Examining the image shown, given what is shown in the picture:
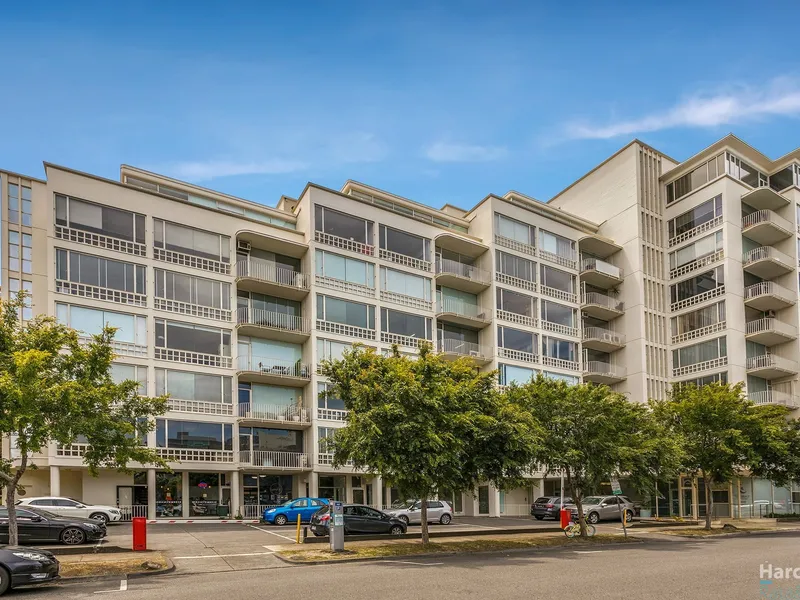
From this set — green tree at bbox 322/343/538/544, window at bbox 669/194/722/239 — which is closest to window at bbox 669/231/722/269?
window at bbox 669/194/722/239

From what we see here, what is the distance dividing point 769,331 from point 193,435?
1516 inches

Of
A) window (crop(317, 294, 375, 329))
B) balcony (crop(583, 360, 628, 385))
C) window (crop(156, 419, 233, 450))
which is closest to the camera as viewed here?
window (crop(156, 419, 233, 450))

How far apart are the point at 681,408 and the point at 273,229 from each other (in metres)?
23.3

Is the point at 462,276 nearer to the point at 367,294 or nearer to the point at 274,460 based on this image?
the point at 367,294

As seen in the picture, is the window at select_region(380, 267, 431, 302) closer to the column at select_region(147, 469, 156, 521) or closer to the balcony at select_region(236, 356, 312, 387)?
the balcony at select_region(236, 356, 312, 387)

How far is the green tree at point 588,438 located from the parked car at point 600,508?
348 inches

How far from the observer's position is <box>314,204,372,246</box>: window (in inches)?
1596

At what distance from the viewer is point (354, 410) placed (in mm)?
23953

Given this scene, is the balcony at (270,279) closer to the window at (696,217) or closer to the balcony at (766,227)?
the window at (696,217)

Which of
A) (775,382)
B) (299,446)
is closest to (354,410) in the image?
(299,446)

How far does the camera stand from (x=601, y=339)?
50250 millimetres

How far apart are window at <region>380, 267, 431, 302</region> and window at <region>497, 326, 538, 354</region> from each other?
217 inches

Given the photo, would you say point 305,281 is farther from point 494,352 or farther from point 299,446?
point 494,352

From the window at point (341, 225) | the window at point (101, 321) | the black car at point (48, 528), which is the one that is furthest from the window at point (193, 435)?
the window at point (341, 225)
